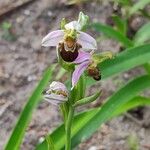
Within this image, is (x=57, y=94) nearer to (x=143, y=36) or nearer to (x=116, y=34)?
(x=116, y=34)

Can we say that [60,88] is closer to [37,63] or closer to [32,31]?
[37,63]

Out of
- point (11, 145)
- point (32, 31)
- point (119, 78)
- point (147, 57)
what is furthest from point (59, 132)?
point (32, 31)

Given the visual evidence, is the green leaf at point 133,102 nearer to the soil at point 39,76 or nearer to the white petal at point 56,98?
the soil at point 39,76

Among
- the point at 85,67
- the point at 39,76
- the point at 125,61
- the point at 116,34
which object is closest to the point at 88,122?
the point at 125,61

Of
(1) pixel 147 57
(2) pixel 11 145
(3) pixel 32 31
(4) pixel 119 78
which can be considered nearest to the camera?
(2) pixel 11 145

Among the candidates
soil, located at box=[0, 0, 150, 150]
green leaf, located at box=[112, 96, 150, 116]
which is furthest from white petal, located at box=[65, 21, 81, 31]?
soil, located at box=[0, 0, 150, 150]

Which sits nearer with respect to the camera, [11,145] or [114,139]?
[11,145]

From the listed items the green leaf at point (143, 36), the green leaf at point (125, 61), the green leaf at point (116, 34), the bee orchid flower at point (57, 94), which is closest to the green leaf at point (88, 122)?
the green leaf at point (125, 61)
